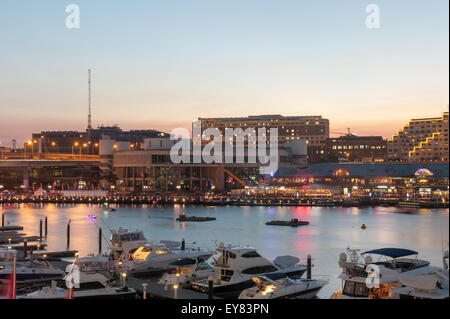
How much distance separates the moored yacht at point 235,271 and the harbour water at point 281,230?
1.60 meters

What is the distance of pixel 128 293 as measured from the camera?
11.0m

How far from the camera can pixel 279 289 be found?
34.3 ft

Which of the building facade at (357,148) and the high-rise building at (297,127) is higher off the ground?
the high-rise building at (297,127)

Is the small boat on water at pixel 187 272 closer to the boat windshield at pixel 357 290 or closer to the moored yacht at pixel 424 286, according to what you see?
the boat windshield at pixel 357 290

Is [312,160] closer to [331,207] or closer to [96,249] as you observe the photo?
[331,207]

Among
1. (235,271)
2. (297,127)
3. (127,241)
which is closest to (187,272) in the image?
(235,271)

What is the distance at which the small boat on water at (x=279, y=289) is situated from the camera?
33.8 feet

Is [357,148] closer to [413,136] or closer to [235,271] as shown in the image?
[413,136]

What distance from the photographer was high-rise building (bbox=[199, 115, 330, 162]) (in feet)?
323

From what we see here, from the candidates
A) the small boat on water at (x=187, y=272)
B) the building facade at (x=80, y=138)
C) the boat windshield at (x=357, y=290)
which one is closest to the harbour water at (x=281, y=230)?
the small boat on water at (x=187, y=272)

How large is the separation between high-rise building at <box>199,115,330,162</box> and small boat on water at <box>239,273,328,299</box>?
8457cm

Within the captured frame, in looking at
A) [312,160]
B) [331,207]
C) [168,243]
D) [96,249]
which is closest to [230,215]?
Answer: [331,207]

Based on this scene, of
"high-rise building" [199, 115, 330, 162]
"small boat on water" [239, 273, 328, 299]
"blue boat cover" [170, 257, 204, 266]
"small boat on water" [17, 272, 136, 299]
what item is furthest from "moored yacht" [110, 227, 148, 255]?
"high-rise building" [199, 115, 330, 162]

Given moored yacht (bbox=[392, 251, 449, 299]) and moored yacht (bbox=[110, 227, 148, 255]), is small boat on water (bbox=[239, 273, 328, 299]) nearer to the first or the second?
moored yacht (bbox=[392, 251, 449, 299])
